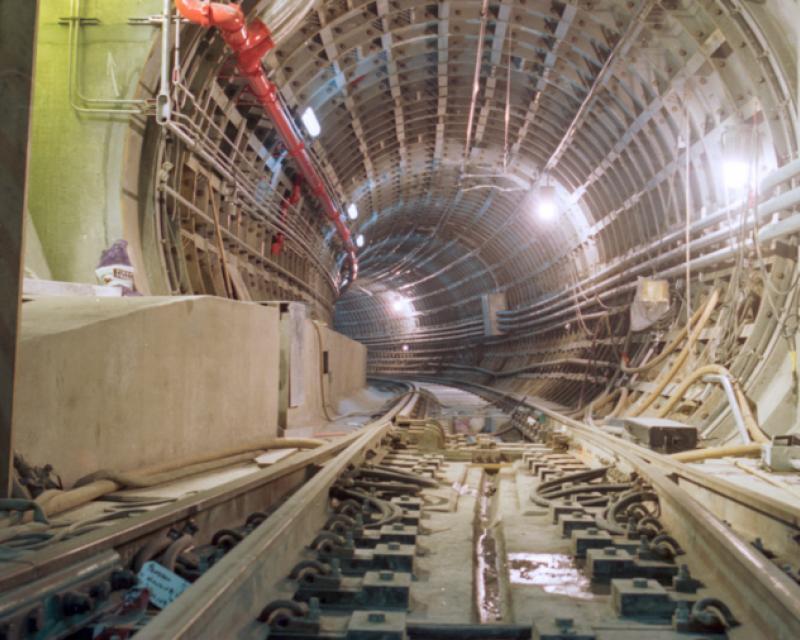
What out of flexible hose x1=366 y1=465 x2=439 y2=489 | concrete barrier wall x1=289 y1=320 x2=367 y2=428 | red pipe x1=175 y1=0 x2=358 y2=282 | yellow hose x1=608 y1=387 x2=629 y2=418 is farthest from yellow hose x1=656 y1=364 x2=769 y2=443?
red pipe x1=175 y1=0 x2=358 y2=282

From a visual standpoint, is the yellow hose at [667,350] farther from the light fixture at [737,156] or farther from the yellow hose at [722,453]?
the yellow hose at [722,453]

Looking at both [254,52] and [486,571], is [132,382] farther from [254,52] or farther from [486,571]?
[254,52]

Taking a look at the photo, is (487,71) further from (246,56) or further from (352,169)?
(246,56)

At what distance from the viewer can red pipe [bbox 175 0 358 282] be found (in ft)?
22.2

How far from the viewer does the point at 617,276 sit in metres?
13.5

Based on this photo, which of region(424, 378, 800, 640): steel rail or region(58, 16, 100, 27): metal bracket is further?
region(58, 16, 100, 27): metal bracket

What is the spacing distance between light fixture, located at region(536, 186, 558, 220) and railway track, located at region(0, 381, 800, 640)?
11467 mm

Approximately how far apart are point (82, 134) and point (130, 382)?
13.1ft

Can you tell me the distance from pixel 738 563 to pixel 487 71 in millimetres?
12339

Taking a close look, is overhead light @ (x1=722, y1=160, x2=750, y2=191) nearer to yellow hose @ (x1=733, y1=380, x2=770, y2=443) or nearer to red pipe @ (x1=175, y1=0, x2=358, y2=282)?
yellow hose @ (x1=733, y1=380, x2=770, y2=443)

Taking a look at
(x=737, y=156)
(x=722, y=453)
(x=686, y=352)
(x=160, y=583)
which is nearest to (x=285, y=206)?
(x=686, y=352)

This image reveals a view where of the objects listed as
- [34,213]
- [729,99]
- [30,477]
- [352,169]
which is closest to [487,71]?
[352,169]

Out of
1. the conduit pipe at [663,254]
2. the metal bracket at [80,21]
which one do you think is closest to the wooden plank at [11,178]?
the metal bracket at [80,21]

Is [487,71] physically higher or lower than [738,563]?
higher
